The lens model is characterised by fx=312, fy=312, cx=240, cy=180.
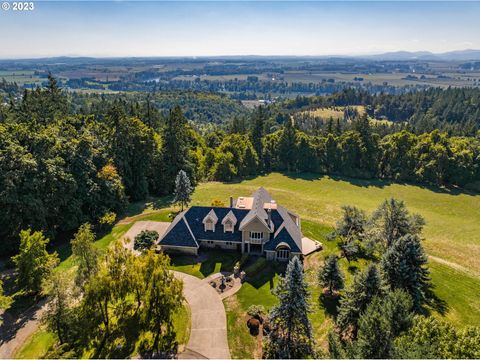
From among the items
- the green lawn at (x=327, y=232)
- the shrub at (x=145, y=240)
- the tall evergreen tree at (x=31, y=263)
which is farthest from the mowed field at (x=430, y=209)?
the tall evergreen tree at (x=31, y=263)

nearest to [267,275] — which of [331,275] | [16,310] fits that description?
[331,275]

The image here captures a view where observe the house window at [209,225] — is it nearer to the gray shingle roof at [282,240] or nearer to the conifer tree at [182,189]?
the gray shingle roof at [282,240]

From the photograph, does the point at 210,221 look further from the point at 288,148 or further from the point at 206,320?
the point at 288,148

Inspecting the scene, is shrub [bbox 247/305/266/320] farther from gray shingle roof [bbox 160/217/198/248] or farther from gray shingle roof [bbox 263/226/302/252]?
gray shingle roof [bbox 160/217/198/248]

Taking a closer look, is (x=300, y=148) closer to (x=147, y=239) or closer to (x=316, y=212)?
Result: (x=316, y=212)

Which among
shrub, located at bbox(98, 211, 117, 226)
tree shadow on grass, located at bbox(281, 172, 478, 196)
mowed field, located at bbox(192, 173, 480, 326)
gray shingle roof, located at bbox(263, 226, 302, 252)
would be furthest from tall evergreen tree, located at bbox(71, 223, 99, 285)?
tree shadow on grass, located at bbox(281, 172, 478, 196)
